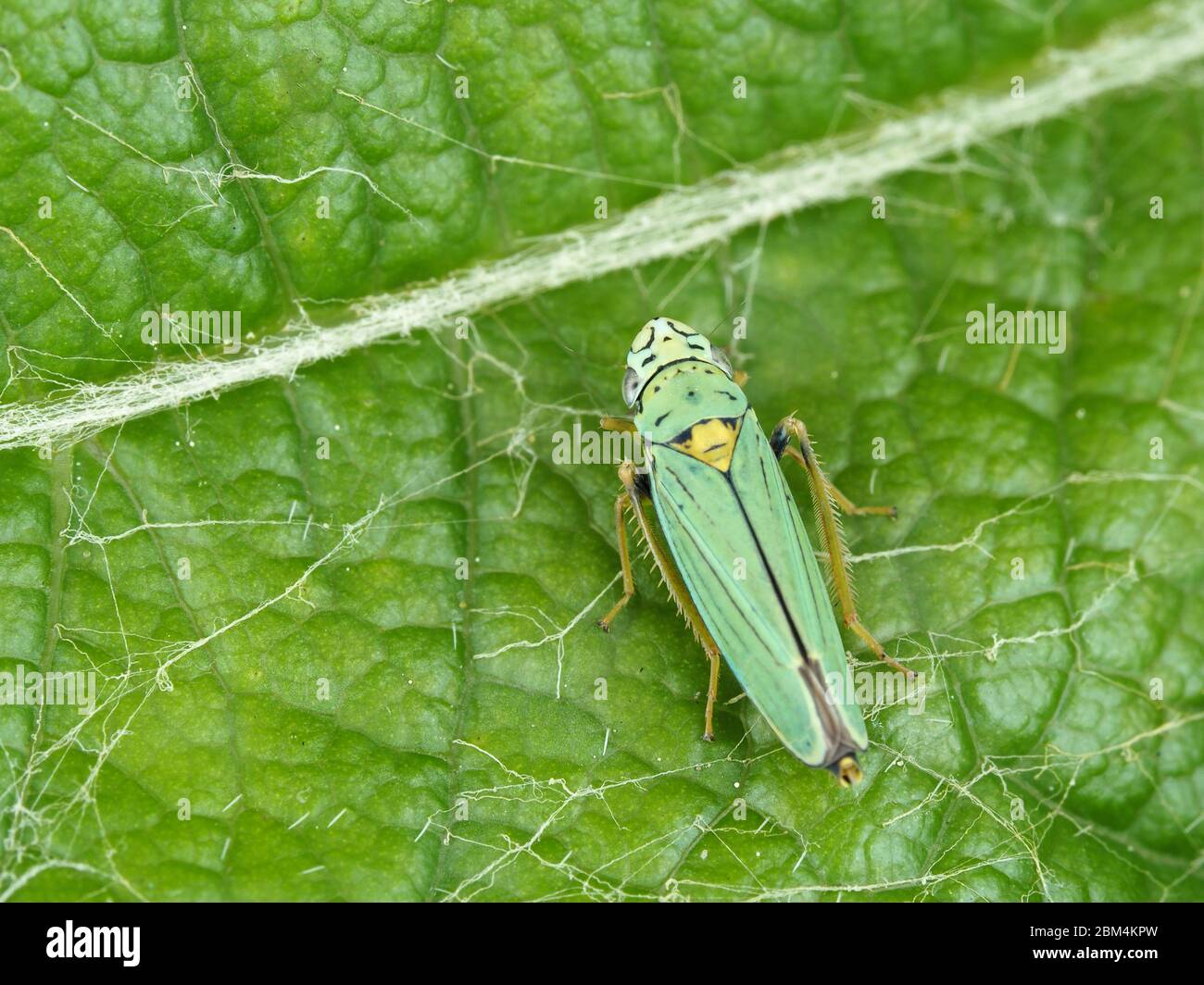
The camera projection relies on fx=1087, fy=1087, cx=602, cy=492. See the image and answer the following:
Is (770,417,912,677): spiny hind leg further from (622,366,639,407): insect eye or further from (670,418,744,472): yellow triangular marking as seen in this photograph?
(622,366,639,407): insect eye

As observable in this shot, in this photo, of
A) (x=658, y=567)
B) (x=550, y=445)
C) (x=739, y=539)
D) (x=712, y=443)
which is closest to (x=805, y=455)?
(x=712, y=443)

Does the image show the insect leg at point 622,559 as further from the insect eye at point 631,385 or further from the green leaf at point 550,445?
the insect eye at point 631,385

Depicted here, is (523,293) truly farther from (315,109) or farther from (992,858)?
(992,858)

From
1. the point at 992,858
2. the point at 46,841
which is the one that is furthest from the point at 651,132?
the point at 46,841

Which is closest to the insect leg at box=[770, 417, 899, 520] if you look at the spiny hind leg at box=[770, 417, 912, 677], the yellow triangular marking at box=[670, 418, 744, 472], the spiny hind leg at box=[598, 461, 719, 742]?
the spiny hind leg at box=[770, 417, 912, 677]

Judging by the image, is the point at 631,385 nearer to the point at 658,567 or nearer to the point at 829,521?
the point at 658,567

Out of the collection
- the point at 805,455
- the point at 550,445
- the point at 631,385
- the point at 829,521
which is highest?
the point at 631,385

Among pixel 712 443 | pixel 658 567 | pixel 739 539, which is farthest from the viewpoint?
pixel 658 567

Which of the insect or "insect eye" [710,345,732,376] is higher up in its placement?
"insect eye" [710,345,732,376]
